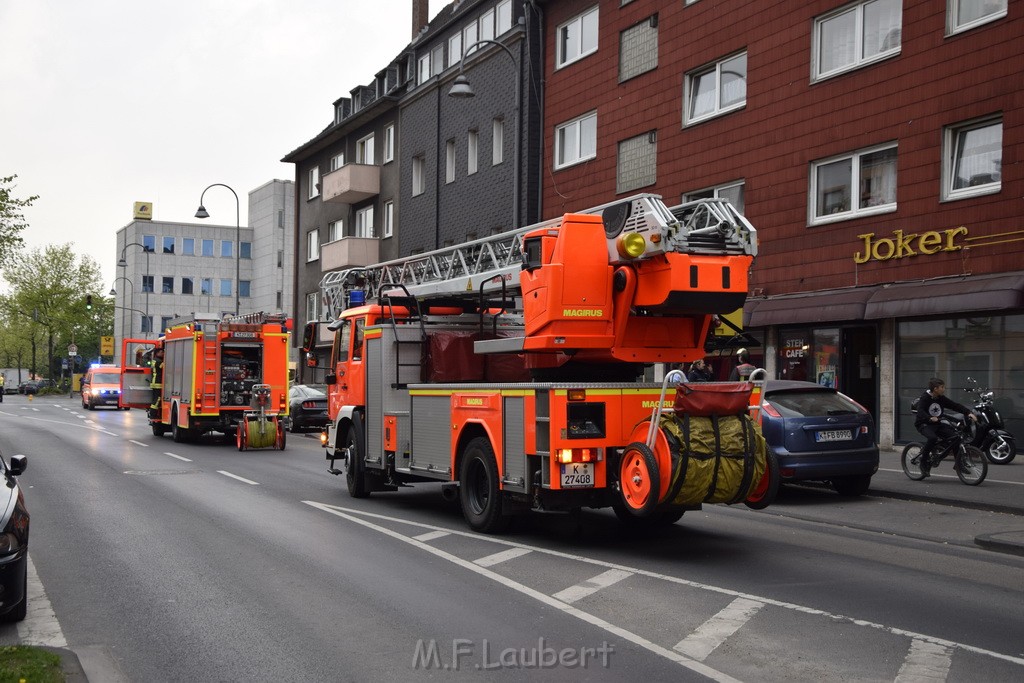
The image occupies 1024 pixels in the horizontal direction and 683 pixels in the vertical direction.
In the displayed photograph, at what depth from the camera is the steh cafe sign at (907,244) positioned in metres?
18.6

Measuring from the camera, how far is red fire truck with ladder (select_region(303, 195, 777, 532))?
9242 mm

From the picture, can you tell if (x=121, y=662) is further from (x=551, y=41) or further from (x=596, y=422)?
(x=551, y=41)

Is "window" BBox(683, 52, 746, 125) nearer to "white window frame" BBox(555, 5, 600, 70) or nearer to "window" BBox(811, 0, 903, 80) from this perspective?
"window" BBox(811, 0, 903, 80)

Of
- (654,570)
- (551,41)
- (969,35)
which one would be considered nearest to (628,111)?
(551,41)

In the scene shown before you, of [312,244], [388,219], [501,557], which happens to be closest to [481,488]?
[501,557]

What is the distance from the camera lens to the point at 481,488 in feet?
36.8

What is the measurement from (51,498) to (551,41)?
21.5 metres

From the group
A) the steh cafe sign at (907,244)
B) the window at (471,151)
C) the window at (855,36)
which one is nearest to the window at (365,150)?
the window at (471,151)

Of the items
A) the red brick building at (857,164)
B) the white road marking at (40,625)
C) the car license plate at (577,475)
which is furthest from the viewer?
the red brick building at (857,164)

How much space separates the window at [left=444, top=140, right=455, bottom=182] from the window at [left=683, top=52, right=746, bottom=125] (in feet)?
44.8

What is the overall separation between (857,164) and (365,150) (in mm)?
28418

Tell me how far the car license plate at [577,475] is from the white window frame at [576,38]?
2132 centimetres

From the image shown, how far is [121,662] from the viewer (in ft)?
20.2

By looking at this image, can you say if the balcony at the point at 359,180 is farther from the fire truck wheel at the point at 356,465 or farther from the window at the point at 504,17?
A: the fire truck wheel at the point at 356,465
